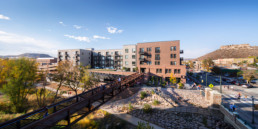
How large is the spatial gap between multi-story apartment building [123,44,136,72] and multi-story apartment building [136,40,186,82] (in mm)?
5495

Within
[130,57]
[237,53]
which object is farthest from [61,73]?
[237,53]

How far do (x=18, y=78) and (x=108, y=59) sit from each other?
3872cm

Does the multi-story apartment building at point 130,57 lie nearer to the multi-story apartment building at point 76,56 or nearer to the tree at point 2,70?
the multi-story apartment building at point 76,56

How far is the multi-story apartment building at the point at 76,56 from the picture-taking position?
171 feet

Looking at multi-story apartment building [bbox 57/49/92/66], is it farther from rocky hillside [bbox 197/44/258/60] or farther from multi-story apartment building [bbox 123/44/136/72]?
rocky hillside [bbox 197/44/258/60]

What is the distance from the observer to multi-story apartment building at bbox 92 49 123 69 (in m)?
50.4

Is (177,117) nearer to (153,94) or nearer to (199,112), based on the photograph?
(199,112)

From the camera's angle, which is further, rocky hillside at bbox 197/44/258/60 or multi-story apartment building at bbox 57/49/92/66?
rocky hillside at bbox 197/44/258/60

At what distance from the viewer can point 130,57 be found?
43.7m

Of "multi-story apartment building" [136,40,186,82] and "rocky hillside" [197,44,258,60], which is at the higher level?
"rocky hillside" [197,44,258,60]

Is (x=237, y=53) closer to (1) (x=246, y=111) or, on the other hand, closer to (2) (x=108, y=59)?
(1) (x=246, y=111)

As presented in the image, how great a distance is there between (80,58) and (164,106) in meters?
49.9

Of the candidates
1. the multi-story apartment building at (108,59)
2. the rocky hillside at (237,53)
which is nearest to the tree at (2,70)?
the multi-story apartment building at (108,59)

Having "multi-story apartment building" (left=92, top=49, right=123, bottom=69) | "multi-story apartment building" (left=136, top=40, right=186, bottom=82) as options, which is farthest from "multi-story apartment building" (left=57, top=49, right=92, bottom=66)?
"multi-story apartment building" (left=136, top=40, right=186, bottom=82)
